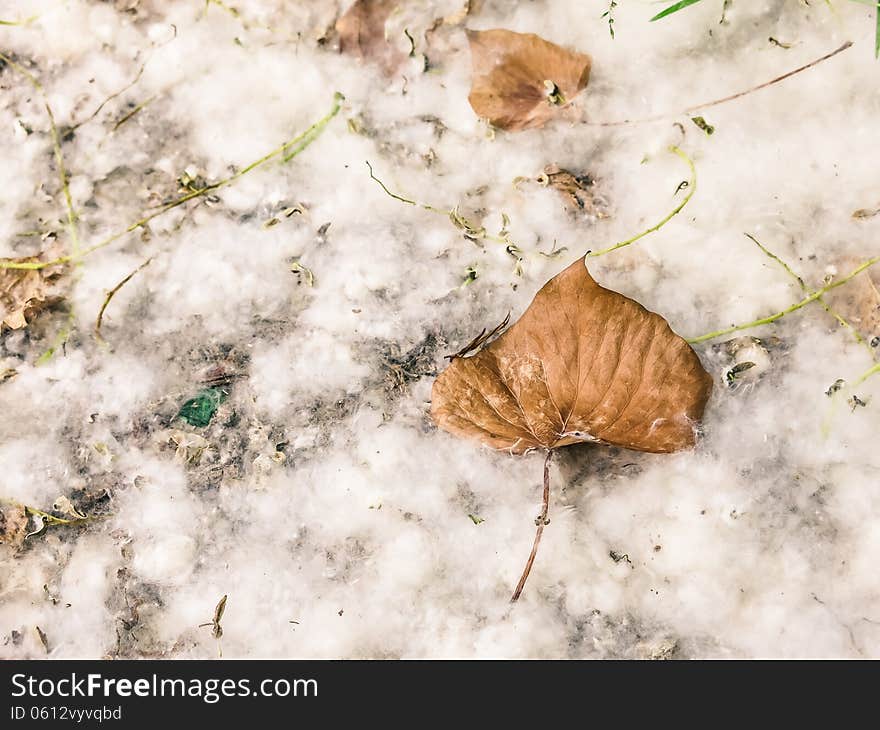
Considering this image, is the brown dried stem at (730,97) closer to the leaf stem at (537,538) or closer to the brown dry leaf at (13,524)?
the leaf stem at (537,538)

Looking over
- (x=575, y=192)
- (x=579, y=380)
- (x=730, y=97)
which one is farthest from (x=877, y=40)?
(x=579, y=380)

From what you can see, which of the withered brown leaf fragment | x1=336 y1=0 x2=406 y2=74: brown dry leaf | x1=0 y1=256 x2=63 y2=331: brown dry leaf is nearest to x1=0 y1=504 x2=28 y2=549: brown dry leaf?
x1=0 y1=256 x2=63 y2=331: brown dry leaf

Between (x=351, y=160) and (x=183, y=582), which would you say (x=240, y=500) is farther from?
(x=351, y=160)

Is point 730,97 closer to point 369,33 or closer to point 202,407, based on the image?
point 369,33

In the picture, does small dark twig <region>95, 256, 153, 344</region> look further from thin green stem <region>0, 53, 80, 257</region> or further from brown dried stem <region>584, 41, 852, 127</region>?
brown dried stem <region>584, 41, 852, 127</region>

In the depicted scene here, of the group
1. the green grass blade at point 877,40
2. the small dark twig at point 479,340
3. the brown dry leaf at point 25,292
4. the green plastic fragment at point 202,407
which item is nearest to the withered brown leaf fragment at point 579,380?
the small dark twig at point 479,340
